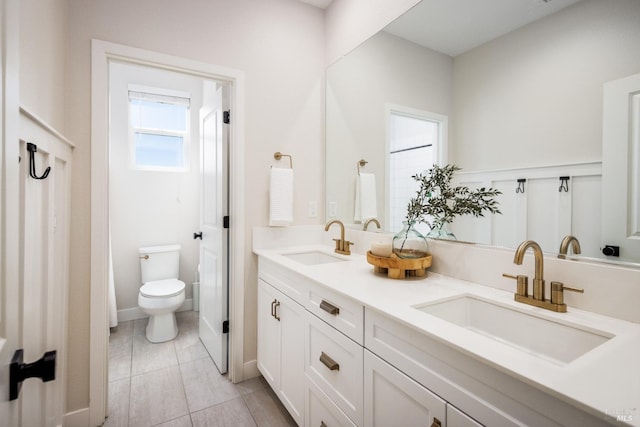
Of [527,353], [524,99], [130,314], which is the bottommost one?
[130,314]

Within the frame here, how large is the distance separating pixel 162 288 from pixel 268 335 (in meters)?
1.38

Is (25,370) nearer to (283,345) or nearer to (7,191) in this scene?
(7,191)

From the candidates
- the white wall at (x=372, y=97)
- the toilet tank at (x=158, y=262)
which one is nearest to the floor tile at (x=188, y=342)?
the toilet tank at (x=158, y=262)

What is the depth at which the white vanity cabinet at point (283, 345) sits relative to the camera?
57.3 inches

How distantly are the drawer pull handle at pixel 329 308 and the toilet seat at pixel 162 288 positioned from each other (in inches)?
71.7

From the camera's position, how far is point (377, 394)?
0.98 meters

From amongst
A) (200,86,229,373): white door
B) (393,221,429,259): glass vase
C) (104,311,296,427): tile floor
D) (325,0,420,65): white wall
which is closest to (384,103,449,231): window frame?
(393,221,429,259): glass vase

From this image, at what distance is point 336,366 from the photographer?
118 centimetres

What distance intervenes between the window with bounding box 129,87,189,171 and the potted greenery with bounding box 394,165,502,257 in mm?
2680

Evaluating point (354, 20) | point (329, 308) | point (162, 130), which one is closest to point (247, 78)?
point (354, 20)

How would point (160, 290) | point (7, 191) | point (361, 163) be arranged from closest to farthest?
point (7, 191), point (361, 163), point (160, 290)

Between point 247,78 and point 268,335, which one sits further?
point 247,78

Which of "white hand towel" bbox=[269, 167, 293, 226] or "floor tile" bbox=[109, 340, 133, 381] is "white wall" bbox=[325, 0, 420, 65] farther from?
"floor tile" bbox=[109, 340, 133, 381]

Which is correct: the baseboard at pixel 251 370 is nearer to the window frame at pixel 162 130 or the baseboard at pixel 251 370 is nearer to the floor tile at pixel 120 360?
the floor tile at pixel 120 360
